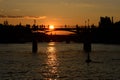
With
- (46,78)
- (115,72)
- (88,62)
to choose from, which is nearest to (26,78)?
(46,78)

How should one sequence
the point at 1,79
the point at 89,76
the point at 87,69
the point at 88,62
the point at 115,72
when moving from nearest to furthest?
the point at 1,79 → the point at 89,76 → the point at 115,72 → the point at 87,69 → the point at 88,62

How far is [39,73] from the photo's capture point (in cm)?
10112

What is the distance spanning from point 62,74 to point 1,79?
14218 mm

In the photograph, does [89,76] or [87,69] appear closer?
[89,76]

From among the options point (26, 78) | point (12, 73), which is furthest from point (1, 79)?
point (12, 73)

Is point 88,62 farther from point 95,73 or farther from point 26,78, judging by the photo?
point 26,78

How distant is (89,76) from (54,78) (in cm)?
708

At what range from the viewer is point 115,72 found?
104 meters

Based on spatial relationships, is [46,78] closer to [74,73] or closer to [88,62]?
[74,73]

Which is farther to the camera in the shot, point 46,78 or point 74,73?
point 74,73

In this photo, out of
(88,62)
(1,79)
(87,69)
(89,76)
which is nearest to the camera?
(1,79)

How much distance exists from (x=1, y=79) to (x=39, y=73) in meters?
13.9

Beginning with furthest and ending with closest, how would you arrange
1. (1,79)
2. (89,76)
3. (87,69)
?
1. (87,69)
2. (89,76)
3. (1,79)

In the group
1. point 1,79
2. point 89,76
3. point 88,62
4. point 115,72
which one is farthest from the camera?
point 88,62
